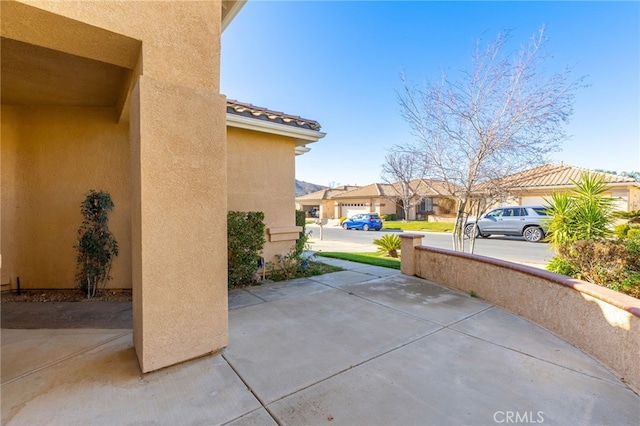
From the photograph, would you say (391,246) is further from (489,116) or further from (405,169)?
(489,116)

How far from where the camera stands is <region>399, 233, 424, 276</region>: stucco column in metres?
6.98

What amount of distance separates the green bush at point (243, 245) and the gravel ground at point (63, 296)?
6.44ft

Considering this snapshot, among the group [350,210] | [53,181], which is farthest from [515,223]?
[350,210]

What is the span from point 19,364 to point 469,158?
891 cm

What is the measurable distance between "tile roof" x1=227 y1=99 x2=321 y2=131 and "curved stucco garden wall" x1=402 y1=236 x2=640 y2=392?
445 cm

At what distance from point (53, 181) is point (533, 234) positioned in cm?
1971

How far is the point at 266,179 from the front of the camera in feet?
23.2

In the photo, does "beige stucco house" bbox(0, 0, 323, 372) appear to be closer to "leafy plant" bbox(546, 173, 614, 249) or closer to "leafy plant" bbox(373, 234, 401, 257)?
"leafy plant" bbox(546, 173, 614, 249)

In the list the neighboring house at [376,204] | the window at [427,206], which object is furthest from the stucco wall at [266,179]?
the window at [427,206]

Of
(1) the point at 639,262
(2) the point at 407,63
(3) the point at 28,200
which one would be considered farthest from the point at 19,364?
(2) the point at 407,63

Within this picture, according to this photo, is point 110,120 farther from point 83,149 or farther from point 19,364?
point 19,364

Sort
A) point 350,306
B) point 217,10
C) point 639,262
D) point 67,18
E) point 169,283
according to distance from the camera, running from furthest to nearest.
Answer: point 350,306
point 639,262
point 217,10
point 169,283
point 67,18

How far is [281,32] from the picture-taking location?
8242 millimetres

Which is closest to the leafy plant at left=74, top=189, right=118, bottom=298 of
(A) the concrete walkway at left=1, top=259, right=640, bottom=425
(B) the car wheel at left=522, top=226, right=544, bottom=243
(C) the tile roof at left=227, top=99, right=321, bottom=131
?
(A) the concrete walkway at left=1, top=259, right=640, bottom=425
